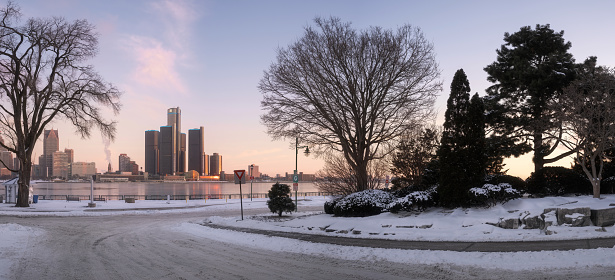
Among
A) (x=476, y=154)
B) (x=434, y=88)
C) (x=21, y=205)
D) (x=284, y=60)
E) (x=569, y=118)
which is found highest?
(x=284, y=60)

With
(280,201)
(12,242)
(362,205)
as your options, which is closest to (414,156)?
(362,205)

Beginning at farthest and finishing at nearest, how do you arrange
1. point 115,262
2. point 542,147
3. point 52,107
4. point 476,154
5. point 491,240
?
point 52,107 < point 542,147 < point 476,154 < point 491,240 < point 115,262

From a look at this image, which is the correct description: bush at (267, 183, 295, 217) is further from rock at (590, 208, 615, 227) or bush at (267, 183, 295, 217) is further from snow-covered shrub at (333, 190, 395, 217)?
rock at (590, 208, 615, 227)

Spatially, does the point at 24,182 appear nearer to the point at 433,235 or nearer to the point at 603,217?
the point at 433,235

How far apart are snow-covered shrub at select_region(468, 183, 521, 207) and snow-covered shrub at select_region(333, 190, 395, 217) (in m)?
Answer: 4.20

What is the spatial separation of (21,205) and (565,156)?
144 feet

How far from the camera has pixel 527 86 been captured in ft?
83.2

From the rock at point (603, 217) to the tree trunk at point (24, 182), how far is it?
41.9m

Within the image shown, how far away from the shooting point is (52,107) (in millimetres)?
36875

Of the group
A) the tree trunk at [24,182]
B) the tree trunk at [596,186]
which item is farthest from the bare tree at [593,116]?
the tree trunk at [24,182]

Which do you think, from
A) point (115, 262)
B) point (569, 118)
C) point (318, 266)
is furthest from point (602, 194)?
point (115, 262)

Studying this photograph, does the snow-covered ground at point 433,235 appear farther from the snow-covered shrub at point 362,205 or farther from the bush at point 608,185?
the bush at point 608,185

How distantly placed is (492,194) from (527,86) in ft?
37.7

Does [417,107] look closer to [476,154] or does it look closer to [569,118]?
[476,154]
